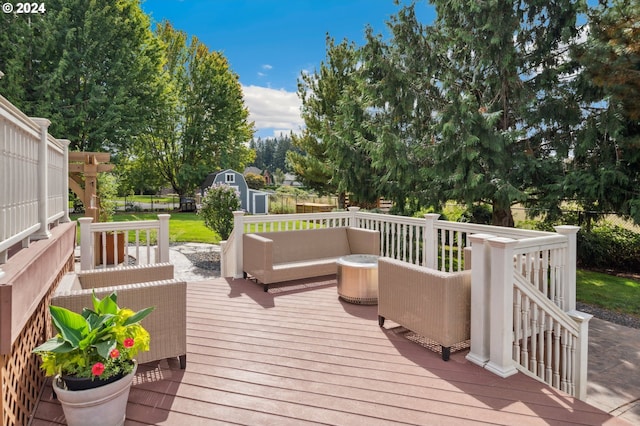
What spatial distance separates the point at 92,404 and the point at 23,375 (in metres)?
0.52

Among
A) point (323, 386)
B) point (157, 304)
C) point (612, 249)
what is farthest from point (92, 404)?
point (612, 249)

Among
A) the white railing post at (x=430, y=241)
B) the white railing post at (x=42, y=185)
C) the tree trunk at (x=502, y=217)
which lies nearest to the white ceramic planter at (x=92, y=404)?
the white railing post at (x=42, y=185)

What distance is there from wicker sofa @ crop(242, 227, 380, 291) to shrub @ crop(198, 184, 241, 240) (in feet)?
13.8

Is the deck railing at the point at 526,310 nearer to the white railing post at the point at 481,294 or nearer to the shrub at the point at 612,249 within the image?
the white railing post at the point at 481,294

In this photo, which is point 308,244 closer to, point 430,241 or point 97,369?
point 430,241

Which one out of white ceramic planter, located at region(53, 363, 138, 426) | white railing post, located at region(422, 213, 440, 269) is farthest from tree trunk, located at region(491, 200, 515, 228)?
white ceramic planter, located at region(53, 363, 138, 426)

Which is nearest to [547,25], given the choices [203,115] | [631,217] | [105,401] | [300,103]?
[631,217]

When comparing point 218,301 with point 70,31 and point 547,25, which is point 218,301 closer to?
point 547,25

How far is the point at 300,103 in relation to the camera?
15680mm

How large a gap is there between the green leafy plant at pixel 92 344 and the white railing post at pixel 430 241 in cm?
379

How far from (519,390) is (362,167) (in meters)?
6.76

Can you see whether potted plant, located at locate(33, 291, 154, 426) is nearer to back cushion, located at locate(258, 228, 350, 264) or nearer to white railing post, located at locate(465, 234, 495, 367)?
white railing post, located at locate(465, 234, 495, 367)

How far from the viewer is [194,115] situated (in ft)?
78.7

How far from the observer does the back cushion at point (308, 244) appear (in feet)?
17.5
